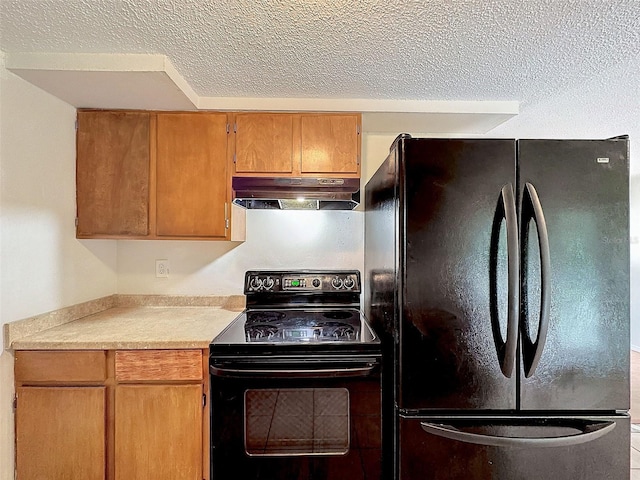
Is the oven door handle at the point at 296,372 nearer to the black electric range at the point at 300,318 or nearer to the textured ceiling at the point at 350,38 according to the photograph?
the black electric range at the point at 300,318

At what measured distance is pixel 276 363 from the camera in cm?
152

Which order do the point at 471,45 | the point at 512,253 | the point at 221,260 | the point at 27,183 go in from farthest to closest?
the point at 221,260, the point at 27,183, the point at 471,45, the point at 512,253

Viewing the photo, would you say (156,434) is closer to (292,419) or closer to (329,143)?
(292,419)

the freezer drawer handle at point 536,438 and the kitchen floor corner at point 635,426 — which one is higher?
the freezer drawer handle at point 536,438

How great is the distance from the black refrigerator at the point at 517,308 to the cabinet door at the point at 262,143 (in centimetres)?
85

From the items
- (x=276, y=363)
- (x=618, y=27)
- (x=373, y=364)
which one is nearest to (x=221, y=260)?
(x=276, y=363)

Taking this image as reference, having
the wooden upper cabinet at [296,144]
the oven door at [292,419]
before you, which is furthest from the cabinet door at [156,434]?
the wooden upper cabinet at [296,144]

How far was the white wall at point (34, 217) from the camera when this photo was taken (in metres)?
1.54

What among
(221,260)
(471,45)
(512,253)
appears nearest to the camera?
(512,253)

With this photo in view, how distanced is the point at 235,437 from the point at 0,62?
1.84 metres

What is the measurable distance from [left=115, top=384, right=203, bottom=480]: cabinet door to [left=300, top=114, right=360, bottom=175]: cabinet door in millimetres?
1293

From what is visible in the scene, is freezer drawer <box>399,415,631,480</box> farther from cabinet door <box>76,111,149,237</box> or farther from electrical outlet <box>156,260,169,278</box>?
cabinet door <box>76,111,149,237</box>

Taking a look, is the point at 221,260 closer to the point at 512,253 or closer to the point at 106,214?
the point at 106,214

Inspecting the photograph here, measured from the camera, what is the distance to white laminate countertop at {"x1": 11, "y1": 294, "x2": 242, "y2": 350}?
1570mm
